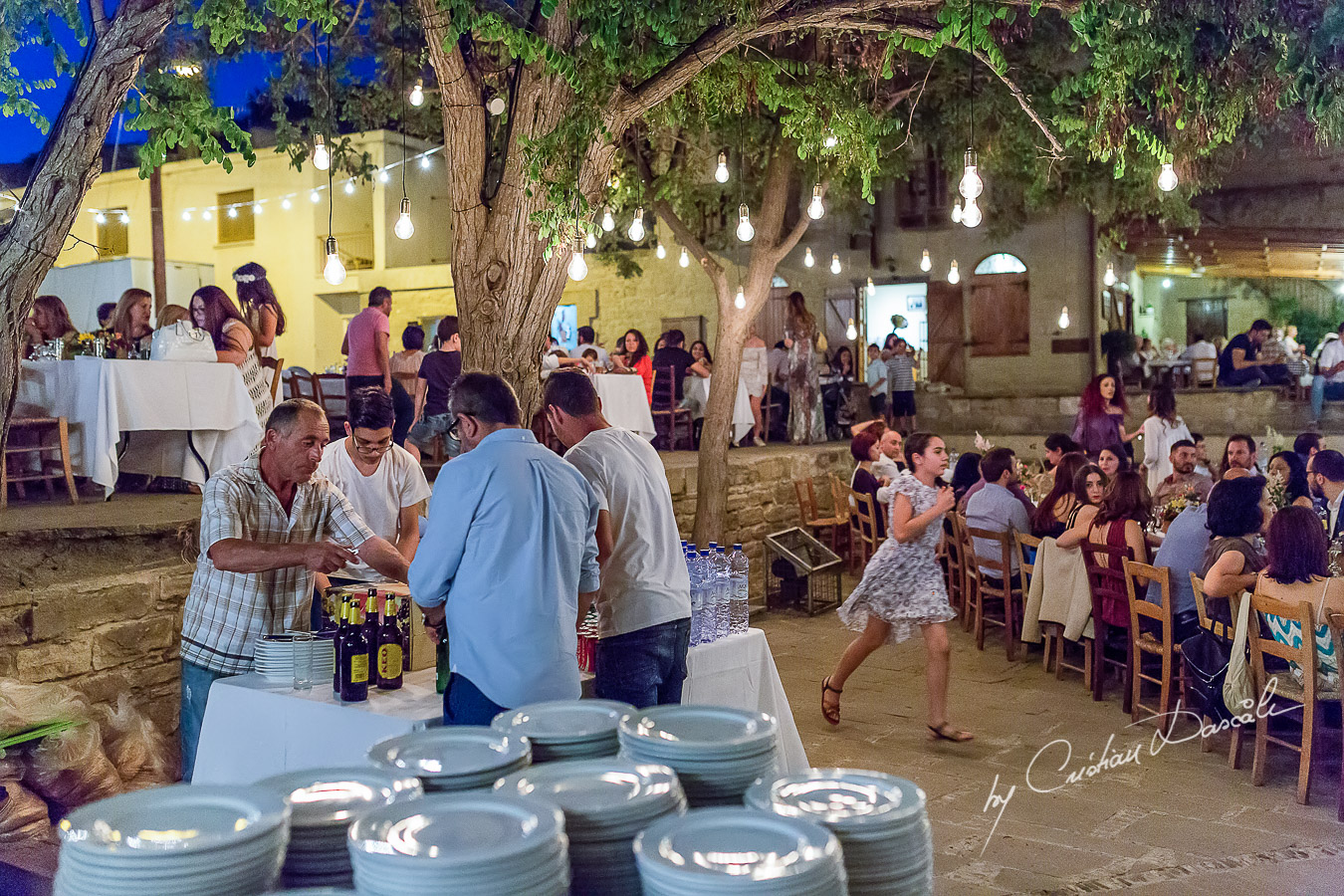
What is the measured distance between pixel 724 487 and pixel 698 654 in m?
6.09

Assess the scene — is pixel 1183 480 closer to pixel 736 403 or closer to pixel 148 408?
pixel 736 403

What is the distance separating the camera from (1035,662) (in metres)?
7.73

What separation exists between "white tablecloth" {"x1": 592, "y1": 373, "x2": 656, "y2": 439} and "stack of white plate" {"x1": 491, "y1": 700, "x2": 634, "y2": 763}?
308 inches

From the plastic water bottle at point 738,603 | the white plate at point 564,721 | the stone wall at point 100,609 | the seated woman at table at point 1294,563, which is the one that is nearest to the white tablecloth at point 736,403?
the seated woman at table at point 1294,563

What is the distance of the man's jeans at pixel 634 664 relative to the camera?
3.54 meters

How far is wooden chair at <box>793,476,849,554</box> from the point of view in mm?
11445

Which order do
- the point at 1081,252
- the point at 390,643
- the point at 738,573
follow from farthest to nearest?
the point at 1081,252 < the point at 738,573 < the point at 390,643

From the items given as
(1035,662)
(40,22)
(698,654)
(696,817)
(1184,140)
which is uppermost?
(1184,140)

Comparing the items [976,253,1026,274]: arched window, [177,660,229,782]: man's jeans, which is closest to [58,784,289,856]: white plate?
[177,660,229,782]: man's jeans

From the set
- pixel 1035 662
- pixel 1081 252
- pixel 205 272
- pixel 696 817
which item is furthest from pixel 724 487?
pixel 205 272

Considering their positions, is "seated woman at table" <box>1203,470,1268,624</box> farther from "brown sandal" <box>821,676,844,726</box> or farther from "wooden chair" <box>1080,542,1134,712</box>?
"brown sandal" <box>821,676,844,726</box>

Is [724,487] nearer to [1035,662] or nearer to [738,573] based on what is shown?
[1035,662]

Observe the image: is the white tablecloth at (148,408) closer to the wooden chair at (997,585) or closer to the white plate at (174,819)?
the wooden chair at (997,585)

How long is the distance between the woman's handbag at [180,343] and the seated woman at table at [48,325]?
31.9 inches
